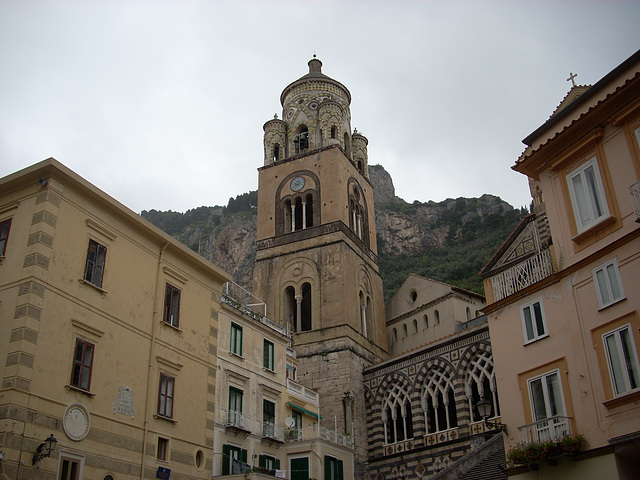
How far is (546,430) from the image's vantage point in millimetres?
14984

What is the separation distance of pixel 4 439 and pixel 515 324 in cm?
Answer: 1209

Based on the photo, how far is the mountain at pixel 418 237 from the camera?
3243 inches

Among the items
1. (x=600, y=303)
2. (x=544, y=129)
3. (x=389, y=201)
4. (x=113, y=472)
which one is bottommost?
(x=113, y=472)

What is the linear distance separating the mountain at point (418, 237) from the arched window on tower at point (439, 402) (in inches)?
1651

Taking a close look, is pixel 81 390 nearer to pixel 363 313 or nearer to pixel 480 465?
pixel 480 465

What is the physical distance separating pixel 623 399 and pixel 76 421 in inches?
498

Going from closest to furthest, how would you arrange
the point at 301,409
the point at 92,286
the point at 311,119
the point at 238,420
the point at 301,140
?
the point at 92,286 < the point at 238,420 < the point at 301,409 < the point at 311,119 < the point at 301,140

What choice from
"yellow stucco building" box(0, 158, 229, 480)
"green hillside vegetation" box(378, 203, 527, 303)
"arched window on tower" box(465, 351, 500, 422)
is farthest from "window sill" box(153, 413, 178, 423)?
"green hillside vegetation" box(378, 203, 527, 303)

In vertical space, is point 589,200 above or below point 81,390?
above

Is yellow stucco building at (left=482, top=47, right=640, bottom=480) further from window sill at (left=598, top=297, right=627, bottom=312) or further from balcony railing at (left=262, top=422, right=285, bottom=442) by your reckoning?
balcony railing at (left=262, top=422, right=285, bottom=442)

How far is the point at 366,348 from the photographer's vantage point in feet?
135

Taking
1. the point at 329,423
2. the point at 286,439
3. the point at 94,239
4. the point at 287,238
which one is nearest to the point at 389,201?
the point at 287,238

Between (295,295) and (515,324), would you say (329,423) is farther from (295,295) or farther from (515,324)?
(515,324)

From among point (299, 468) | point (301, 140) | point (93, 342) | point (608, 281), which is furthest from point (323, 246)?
point (608, 281)
